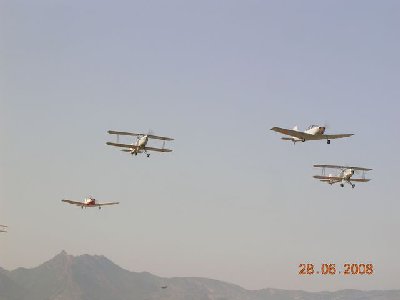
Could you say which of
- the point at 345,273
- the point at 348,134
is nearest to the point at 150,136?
the point at 348,134

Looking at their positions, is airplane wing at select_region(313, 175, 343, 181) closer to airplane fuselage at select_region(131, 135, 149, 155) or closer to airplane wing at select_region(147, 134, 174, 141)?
airplane wing at select_region(147, 134, 174, 141)

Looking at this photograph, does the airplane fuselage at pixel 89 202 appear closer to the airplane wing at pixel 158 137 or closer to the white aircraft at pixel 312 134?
the airplane wing at pixel 158 137

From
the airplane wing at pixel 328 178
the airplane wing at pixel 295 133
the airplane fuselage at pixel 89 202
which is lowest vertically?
the airplane fuselage at pixel 89 202

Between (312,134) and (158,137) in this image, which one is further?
(158,137)

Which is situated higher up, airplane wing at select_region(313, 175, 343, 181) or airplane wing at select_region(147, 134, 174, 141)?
airplane wing at select_region(147, 134, 174, 141)

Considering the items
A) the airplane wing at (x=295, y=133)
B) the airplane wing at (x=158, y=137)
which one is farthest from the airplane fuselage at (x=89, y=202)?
the airplane wing at (x=295, y=133)

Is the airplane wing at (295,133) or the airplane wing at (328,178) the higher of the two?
the airplane wing at (295,133)

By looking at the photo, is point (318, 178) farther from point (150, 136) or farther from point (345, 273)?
point (150, 136)

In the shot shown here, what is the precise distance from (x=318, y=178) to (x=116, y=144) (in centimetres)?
4911

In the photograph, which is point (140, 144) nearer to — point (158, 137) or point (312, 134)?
point (158, 137)

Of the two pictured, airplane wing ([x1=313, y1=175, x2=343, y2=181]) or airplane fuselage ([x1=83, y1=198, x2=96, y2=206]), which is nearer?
airplane wing ([x1=313, y1=175, x2=343, y2=181])

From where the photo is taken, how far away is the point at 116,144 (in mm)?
113312

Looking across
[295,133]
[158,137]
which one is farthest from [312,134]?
[158,137]

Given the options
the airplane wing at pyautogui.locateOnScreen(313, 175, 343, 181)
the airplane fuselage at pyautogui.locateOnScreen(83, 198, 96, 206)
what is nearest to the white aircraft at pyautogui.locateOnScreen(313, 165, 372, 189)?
the airplane wing at pyautogui.locateOnScreen(313, 175, 343, 181)
